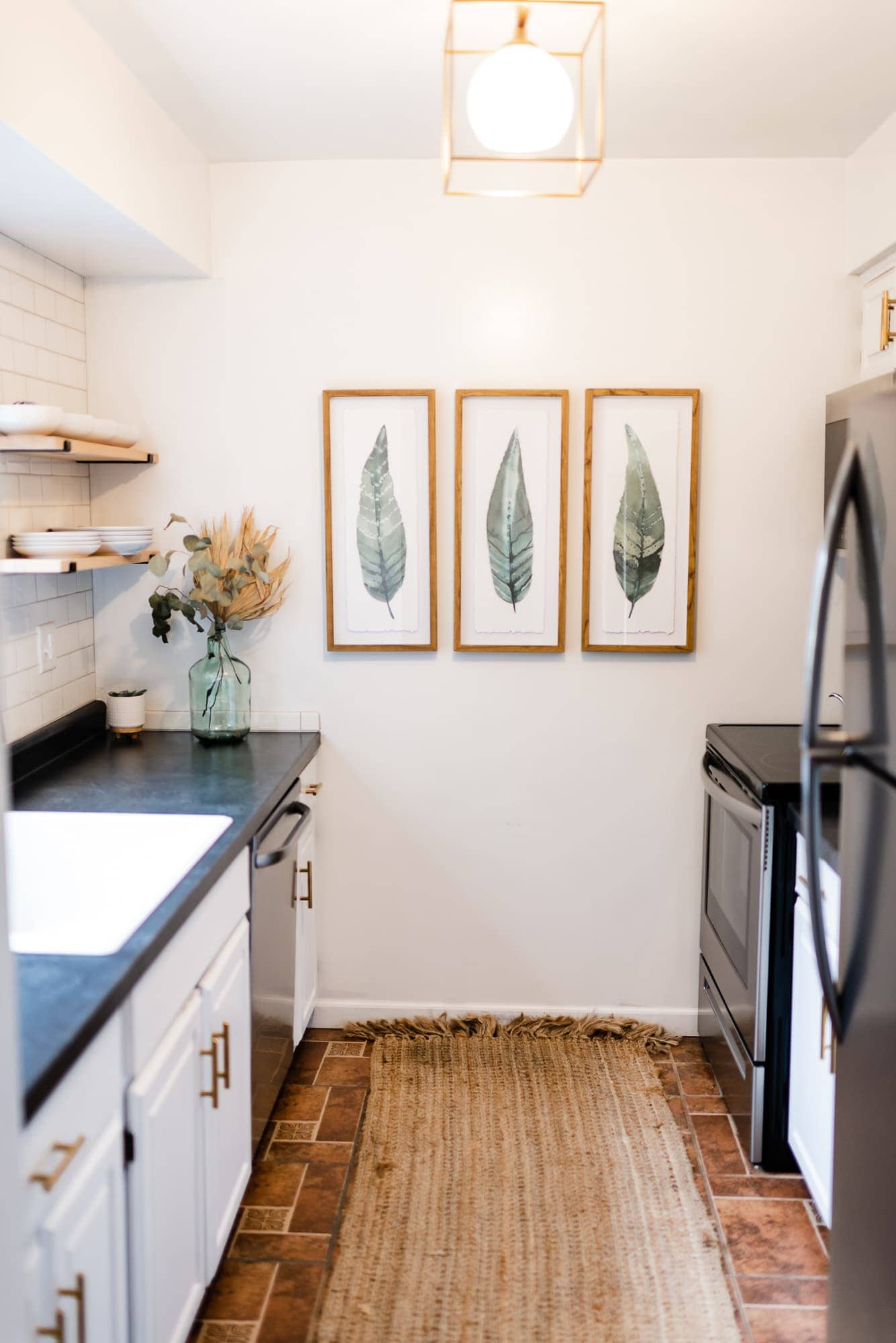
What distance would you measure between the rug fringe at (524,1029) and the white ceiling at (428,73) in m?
2.42

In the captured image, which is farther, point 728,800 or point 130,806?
point 728,800

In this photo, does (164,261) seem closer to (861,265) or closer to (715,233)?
(715,233)

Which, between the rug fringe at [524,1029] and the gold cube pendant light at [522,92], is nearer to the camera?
the gold cube pendant light at [522,92]

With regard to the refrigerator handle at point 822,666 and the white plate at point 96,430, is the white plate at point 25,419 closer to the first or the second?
the white plate at point 96,430

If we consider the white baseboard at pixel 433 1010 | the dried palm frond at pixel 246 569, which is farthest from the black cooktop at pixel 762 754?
the dried palm frond at pixel 246 569

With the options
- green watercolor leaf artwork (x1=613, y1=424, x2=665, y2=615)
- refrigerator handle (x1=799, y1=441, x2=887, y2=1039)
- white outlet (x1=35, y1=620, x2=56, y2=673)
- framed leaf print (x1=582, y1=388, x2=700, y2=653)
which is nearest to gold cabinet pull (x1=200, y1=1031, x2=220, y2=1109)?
refrigerator handle (x1=799, y1=441, x2=887, y2=1039)

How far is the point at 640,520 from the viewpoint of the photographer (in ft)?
10.3

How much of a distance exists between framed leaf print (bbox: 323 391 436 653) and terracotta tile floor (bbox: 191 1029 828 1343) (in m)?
1.23

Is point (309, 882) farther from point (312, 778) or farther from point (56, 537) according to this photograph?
point (56, 537)

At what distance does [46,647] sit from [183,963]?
129cm

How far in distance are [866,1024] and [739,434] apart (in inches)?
80.0

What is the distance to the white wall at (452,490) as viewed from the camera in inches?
121

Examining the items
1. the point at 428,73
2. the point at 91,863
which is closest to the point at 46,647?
the point at 91,863

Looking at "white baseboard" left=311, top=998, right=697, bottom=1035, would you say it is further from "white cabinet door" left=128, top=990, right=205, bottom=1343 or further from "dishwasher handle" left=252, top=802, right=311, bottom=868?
"white cabinet door" left=128, top=990, right=205, bottom=1343
